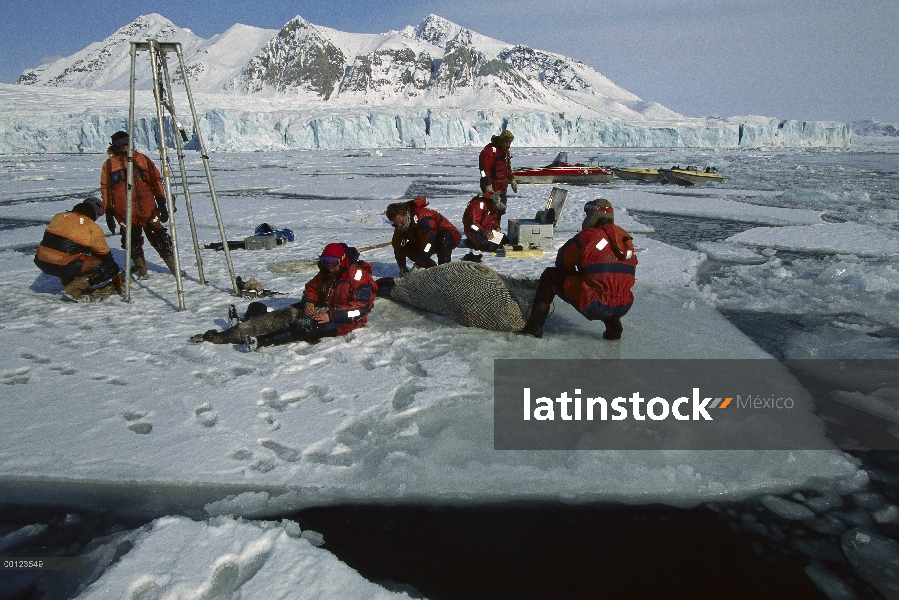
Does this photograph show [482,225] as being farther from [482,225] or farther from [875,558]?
[875,558]

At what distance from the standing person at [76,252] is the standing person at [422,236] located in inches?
99.6

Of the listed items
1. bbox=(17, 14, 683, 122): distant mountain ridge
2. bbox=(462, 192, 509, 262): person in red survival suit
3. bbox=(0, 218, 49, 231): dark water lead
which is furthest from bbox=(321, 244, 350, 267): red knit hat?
bbox=(17, 14, 683, 122): distant mountain ridge

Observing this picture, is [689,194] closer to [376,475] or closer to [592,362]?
[592,362]

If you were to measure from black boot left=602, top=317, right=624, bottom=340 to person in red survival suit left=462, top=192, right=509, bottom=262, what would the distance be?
2.98 metres

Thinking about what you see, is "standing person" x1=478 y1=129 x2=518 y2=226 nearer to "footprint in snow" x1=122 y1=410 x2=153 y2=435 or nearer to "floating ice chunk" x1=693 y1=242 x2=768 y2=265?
"floating ice chunk" x1=693 y1=242 x2=768 y2=265

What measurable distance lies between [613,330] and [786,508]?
1.72 meters

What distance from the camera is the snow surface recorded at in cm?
209

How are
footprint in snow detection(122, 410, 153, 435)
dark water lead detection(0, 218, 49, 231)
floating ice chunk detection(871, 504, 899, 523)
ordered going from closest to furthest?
1. floating ice chunk detection(871, 504, 899, 523)
2. footprint in snow detection(122, 410, 153, 435)
3. dark water lead detection(0, 218, 49, 231)

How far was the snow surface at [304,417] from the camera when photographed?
2094mm

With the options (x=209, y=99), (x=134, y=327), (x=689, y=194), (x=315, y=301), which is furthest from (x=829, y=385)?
(x=209, y=99)

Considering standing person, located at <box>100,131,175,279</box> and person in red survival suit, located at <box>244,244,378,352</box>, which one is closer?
person in red survival suit, located at <box>244,244,378,352</box>

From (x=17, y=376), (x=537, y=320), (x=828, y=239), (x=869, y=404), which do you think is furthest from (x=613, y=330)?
(x=828, y=239)

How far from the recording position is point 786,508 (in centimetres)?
212

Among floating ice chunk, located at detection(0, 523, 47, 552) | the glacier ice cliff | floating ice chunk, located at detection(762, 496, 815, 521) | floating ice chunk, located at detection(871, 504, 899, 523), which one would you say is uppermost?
the glacier ice cliff
